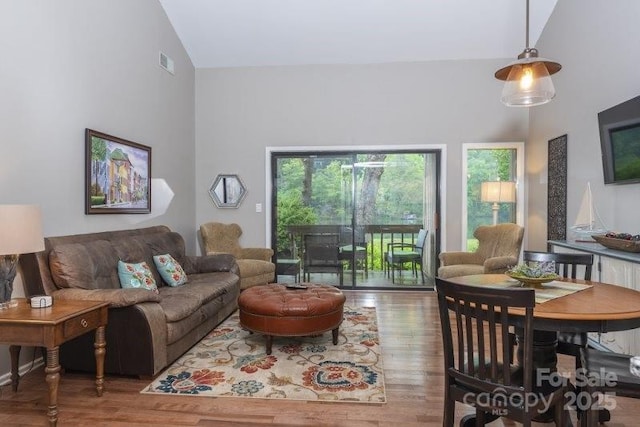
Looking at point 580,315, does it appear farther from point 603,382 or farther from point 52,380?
point 52,380

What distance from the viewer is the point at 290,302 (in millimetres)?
3357

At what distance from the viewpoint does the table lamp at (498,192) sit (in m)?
5.51

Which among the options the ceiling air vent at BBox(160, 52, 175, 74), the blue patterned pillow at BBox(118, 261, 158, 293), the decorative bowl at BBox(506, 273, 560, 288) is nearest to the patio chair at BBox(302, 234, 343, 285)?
the blue patterned pillow at BBox(118, 261, 158, 293)

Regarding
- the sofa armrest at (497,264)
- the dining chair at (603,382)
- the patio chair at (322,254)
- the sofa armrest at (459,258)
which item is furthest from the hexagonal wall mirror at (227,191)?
the dining chair at (603,382)

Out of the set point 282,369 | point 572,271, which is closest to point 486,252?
point 572,271

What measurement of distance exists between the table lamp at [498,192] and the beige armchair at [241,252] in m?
3.19

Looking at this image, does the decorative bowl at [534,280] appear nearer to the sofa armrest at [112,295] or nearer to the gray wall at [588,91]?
the gray wall at [588,91]

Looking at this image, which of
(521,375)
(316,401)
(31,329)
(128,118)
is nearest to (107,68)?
(128,118)

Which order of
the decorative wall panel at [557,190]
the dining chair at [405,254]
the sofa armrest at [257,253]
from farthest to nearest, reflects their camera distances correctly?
1. the dining chair at [405,254]
2. the sofa armrest at [257,253]
3. the decorative wall panel at [557,190]

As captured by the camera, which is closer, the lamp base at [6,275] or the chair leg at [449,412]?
the chair leg at [449,412]

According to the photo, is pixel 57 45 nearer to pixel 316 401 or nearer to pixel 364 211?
pixel 316 401

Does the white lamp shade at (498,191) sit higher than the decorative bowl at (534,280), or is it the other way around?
the white lamp shade at (498,191)

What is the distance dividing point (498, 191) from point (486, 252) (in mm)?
920

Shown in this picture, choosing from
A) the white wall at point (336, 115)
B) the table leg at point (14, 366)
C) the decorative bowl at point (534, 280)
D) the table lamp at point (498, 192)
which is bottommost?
the table leg at point (14, 366)
